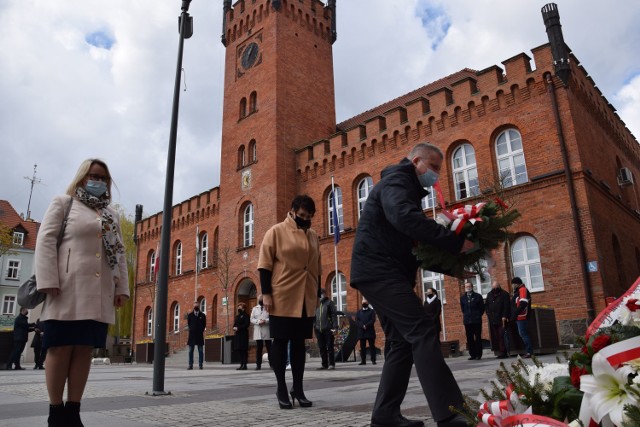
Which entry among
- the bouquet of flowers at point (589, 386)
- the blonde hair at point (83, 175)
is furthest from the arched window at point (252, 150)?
the bouquet of flowers at point (589, 386)

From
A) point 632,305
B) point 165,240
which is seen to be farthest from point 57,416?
point 165,240

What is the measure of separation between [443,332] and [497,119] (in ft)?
27.1

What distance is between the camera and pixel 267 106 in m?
26.9

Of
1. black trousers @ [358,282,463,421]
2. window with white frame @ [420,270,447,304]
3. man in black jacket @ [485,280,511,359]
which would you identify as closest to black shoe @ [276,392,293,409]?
black trousers @ [358,282,463,421]

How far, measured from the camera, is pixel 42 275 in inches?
129

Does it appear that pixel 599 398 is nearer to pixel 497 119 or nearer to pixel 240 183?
pixel 497 119

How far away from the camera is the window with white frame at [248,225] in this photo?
27.1 m

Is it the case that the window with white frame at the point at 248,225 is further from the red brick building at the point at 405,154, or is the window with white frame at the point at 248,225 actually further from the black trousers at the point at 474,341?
the black trousers at the point at 474,341

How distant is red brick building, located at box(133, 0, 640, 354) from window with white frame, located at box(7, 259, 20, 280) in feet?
58.3

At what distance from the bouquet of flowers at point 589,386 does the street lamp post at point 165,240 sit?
5241 millimetres

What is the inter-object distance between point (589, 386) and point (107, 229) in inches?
130

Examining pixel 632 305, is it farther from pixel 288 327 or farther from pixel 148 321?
pixel 148 321

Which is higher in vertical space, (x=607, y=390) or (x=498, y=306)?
(x=498, y=306)

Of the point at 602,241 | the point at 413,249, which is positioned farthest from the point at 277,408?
the point at 602,241
